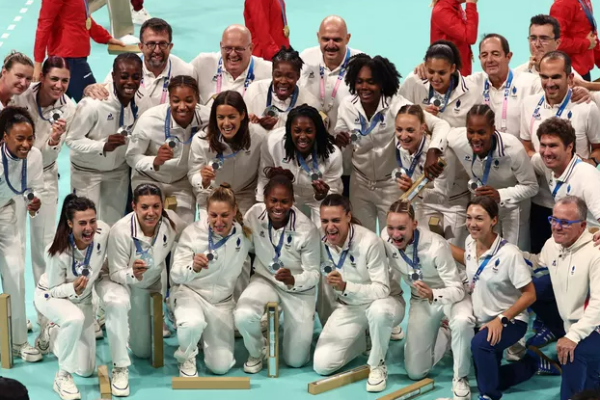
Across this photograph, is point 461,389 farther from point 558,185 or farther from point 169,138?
point 169,138

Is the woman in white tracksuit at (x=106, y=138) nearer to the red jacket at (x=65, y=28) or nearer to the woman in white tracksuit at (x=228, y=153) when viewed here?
the woman in white tracksuit at (x=228, y=153)

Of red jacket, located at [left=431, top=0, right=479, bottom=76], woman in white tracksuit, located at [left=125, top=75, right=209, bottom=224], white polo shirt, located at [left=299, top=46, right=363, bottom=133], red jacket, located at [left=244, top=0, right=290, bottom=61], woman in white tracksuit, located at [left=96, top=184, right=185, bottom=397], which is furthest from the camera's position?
red jacket, located at [left=244, top=0, right=290, bottom=61]

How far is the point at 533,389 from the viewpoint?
8000 mm

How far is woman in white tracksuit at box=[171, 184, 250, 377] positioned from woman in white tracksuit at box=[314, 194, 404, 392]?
2.19 feet

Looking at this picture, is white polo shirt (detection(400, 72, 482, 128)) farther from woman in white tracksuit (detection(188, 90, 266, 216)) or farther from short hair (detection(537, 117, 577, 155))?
woman in white tracksuit (detection(188, 90, 266, 216))

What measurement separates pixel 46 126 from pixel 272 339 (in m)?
2.45

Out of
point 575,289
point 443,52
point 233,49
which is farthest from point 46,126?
point 575,289

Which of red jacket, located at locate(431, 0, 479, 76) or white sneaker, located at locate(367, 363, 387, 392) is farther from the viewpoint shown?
red jacket, located at locate(431, 0, 479, 76)

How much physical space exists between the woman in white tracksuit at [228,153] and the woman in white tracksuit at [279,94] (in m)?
0.19

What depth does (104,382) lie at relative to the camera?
791 cm

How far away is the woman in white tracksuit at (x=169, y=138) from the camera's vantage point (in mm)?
8461

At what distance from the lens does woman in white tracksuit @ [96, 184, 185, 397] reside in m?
7.95

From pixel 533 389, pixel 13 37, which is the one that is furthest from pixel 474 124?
pixel 13 37

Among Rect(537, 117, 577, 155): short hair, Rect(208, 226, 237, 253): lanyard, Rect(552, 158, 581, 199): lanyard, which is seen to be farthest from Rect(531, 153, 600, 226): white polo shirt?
Rect(208, 226, 237, 253): lanyard
